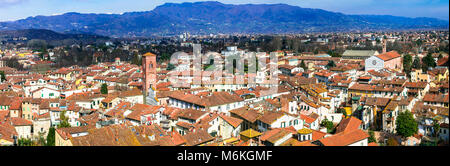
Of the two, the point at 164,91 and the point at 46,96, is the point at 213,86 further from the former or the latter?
the point at 46,96

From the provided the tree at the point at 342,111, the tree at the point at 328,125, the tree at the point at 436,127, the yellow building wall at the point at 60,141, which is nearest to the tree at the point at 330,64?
the tree at the point at 342,111

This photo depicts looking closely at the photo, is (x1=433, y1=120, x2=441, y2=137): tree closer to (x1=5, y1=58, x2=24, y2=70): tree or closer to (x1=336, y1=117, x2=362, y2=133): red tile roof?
(x1=336, y1=117, x2=362, y2=133): red tile roof

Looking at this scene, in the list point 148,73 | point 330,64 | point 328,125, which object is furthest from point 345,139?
point 330,64

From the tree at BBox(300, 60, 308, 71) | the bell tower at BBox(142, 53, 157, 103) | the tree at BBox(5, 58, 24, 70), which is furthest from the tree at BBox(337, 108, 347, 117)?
the tree at BBox(5, 58, 24, 70)

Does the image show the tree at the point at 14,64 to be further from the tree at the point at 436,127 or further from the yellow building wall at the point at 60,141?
the tree at the point at 436,127

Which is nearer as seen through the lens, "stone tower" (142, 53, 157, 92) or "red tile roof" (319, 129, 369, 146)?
"red tile roof" (319, 129, 369, 146)
